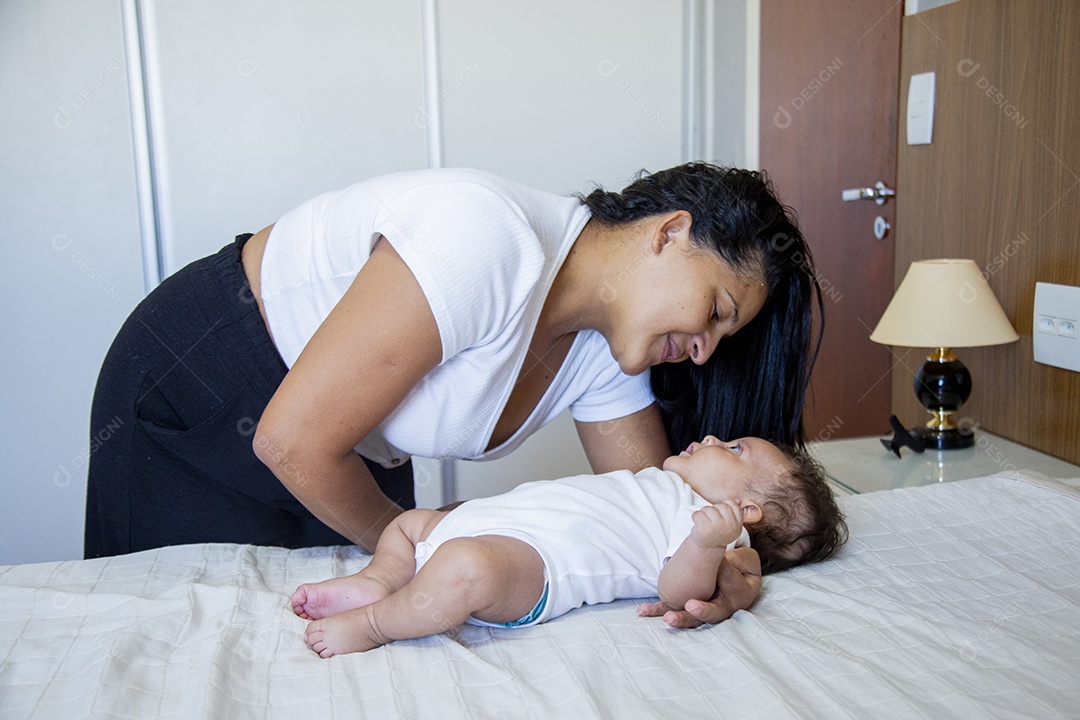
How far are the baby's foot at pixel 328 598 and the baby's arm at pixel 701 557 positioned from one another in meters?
0.36

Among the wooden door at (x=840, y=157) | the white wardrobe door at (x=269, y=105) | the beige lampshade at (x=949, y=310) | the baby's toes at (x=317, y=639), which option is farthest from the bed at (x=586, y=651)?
the white wardrobe door at (x=269, y=105)

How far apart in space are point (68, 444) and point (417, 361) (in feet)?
6.48

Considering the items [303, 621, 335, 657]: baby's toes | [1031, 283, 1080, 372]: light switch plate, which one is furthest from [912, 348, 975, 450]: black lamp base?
[303, 621, 335, 657]: baby's toes

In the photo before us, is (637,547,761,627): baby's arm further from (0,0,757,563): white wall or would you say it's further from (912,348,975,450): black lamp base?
(0,0,757,563): white wall

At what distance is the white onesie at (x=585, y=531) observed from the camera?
3.76ft

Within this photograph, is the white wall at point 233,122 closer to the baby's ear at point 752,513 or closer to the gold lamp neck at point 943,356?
the gold lamp neck at point 943,356

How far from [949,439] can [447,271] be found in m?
1.28

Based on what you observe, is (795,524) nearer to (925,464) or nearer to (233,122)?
(925,464)

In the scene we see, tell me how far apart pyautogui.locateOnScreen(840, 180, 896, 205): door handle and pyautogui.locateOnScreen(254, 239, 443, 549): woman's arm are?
183cm

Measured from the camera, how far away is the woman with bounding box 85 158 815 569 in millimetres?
1104

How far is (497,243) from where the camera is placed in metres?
1.13

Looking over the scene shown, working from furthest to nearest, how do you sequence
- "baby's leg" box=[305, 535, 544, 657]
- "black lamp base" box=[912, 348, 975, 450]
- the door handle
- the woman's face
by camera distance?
the door handle, "black lamp base" box=[912, 348, 975, 450], the woman's face, "baby's leg" box=[305, 535, 544, 657]

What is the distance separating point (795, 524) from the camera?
4.31 ft

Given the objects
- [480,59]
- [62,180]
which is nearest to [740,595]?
[480,59]
